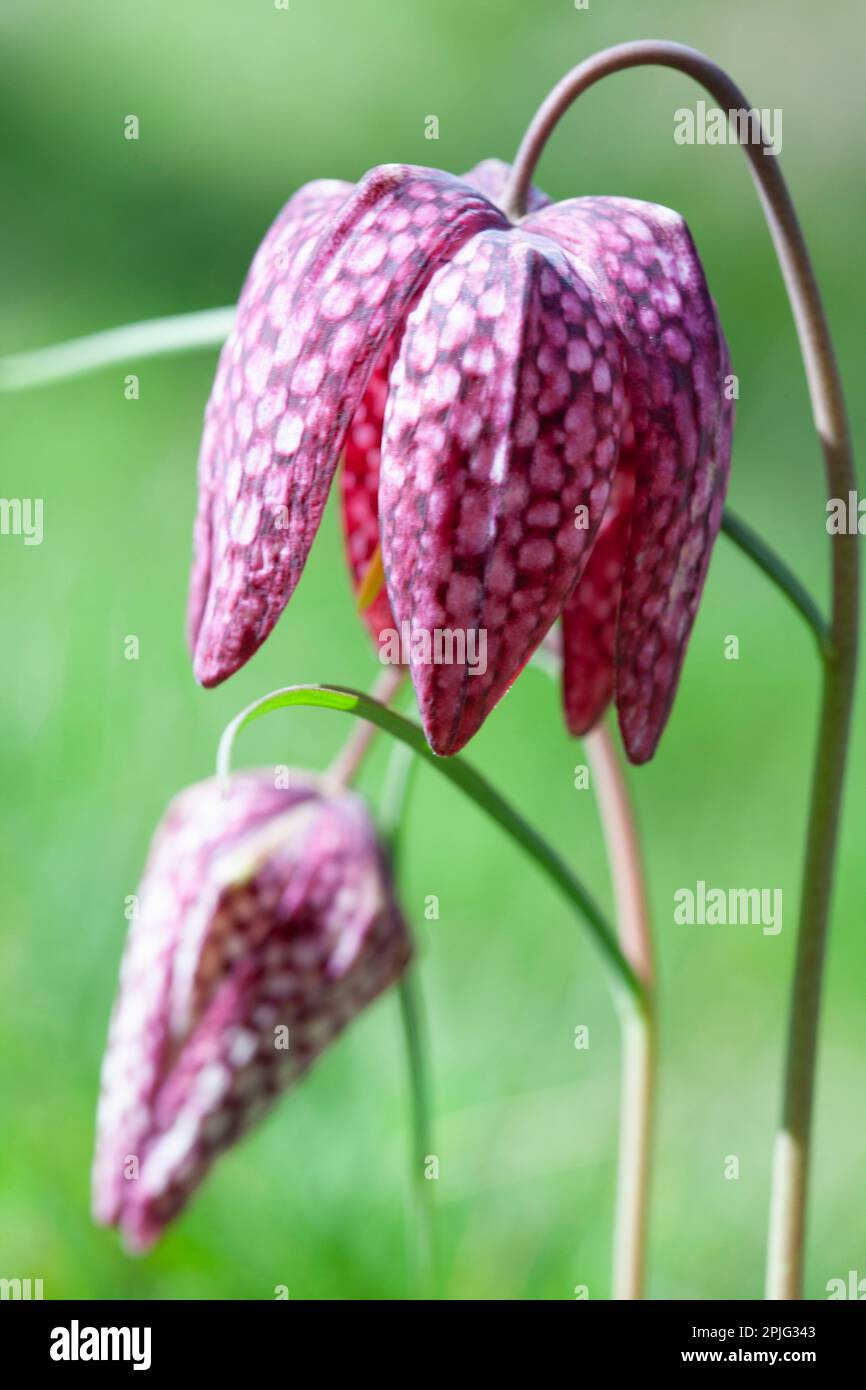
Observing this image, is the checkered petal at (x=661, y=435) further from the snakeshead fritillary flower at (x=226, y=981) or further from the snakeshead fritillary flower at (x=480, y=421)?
the snakeshead fritillary flower at (x=226, y=981)

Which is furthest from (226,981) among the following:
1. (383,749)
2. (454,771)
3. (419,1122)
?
(383,749)

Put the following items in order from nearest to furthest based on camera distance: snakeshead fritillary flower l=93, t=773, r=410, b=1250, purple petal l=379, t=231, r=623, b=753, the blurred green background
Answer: purple petal l=379, t=231, r=623, b=753 < snakeshead fritillary flower l=93, t=773, r=410, b=1250 < the blurred green background

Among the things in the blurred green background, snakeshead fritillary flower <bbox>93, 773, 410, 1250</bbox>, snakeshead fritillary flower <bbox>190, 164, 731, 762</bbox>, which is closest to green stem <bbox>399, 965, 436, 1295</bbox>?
snakeshead fritillary flower <bbox>93, 773, 410, 1250</bbox>

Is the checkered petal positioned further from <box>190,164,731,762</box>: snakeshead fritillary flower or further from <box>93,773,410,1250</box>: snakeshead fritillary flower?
<box>93,773,410,1250</box>: snakeshead fritillary flower

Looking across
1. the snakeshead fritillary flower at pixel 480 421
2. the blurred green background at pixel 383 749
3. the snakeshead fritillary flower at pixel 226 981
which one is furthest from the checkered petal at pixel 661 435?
the blurred green background at pixel 383 749

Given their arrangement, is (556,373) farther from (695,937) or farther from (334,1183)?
(695,937)
